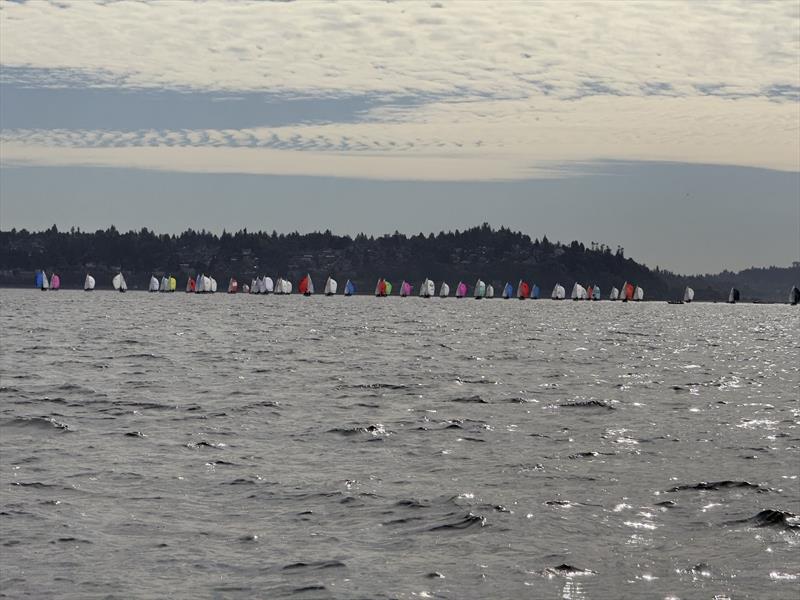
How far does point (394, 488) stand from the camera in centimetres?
2325

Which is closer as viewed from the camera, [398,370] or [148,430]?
[148,430]

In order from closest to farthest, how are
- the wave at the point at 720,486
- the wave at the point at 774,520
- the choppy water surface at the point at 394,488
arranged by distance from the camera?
the choppy water surface at the point at 394,488, the wave at the point at 774,520, the wave at the point at 720,486

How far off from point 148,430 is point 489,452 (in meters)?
9.15

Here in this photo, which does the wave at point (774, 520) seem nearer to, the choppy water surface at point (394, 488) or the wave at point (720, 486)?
the choppy water surface at point (394, 488)

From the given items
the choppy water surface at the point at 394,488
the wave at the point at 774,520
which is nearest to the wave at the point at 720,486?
the choppy water surface at the point at 394,488

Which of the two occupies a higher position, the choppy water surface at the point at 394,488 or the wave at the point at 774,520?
the wave at the point at 774,520

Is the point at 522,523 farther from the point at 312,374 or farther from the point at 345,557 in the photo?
the point at 312,374

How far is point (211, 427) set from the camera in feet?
105

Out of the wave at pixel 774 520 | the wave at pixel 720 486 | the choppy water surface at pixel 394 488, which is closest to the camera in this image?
the choppy water surface at pixel 394 488

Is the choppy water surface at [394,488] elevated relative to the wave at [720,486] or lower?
lower

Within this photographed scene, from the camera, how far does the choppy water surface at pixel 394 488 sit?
55.2 feet

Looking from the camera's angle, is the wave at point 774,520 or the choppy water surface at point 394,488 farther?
the wave at point 774,520

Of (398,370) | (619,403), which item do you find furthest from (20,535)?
(398,370)

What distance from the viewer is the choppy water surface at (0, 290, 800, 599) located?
1683cm
